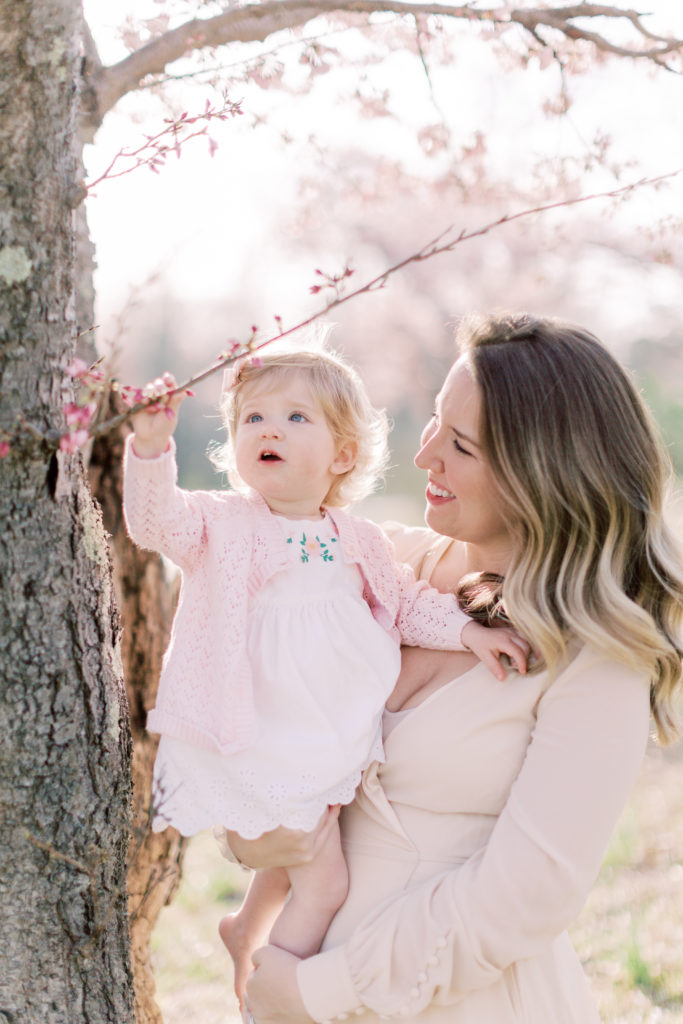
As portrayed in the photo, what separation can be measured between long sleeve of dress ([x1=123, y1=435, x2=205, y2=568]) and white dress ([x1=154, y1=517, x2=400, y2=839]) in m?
0.19

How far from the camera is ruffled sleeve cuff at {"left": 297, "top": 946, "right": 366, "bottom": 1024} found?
1646 mm

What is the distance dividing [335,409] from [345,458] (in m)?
0.14

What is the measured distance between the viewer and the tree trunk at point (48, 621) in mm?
1370

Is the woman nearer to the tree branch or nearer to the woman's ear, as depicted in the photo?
the woman's ear

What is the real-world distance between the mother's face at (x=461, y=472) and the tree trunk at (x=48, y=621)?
719 mm

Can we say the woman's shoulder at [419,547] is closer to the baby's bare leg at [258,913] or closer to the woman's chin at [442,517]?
the woman's chin at [442,517]

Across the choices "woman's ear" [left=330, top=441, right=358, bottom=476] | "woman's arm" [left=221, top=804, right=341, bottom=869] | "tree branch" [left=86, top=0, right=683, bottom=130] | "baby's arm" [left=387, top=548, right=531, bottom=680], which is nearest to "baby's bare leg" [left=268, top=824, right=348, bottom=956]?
"woman's arm" [left=221, top=804, right=341, bottom=869]

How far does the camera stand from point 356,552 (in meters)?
2.01

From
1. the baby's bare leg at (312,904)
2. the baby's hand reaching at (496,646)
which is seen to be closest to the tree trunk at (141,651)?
the baby's bare leg at (312,904)

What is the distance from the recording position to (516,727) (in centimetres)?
169

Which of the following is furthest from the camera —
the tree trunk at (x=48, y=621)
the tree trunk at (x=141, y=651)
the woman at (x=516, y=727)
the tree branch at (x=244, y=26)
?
the tree trunk at (x=141, y=651)

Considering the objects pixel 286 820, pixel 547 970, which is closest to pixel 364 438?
pixel 286 820

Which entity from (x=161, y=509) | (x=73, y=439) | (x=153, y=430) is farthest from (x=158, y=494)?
(x=73, y=439)

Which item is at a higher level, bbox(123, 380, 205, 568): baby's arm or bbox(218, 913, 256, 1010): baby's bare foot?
bbox(123, 380, 205, 568): baby's arm
